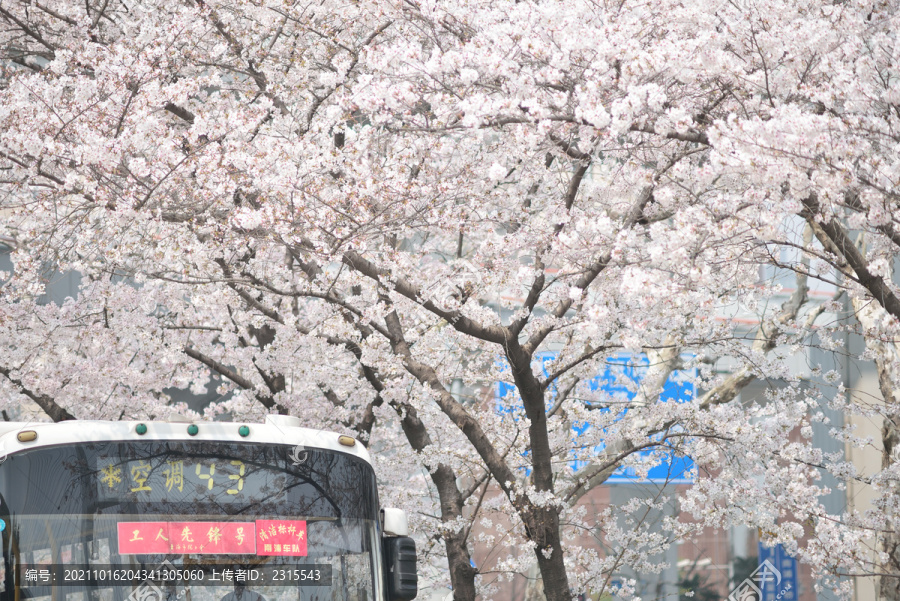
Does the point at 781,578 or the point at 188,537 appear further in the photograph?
the point at 781,578

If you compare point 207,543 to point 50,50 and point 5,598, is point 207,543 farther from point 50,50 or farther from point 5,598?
point 50,50

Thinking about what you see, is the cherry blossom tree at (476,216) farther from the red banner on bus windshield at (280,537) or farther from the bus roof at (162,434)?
the red banner on bus windshield at (280,537)

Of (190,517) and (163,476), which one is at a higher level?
(163,476)

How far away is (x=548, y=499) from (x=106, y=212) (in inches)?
177

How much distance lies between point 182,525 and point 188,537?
3.2 inches

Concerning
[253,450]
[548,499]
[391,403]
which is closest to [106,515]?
[253,450]

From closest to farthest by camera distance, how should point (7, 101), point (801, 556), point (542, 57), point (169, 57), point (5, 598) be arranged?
1. point (5, 598)
2. point (542, 57)
3. point (7, 101)
4. point (169, 57)
5. point (801, 556)

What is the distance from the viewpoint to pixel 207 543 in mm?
5832

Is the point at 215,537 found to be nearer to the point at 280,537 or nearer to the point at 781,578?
the point at 280,537

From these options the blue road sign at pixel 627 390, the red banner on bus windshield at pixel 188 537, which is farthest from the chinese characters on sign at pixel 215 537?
the blue road sign at pixel 627 390

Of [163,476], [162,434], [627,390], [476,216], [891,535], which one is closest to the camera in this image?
[163,476]

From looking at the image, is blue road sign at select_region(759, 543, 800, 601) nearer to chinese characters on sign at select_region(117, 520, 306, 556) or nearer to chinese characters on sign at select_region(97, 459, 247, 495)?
chinese characters on sign at select_region(117, 520, 306, 556)

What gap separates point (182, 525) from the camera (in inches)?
229

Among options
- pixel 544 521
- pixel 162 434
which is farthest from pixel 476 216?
pixel 162 434
